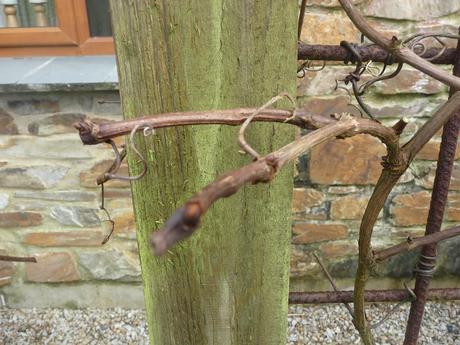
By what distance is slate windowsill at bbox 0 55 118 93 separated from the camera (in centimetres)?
172

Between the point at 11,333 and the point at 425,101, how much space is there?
1993 millimetres

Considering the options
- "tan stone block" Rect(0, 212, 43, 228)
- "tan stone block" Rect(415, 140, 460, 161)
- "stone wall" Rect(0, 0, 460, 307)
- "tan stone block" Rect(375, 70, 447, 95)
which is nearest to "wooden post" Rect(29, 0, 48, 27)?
"stone wall" Rect(0, 0, 460, 307)

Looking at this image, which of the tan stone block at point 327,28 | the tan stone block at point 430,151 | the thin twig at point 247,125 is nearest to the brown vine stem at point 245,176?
the thin twig at point 247,125

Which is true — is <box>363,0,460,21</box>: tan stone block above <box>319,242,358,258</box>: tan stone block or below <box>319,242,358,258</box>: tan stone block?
above

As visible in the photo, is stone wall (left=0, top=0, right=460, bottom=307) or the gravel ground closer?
stone wall (left=0, top=0, right=460, bottom=307)

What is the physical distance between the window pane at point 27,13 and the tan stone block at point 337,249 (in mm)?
1479

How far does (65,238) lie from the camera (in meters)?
2.04

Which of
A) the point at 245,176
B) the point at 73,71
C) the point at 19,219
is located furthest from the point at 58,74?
the point at 245,176

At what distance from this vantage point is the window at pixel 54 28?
191 centimetres

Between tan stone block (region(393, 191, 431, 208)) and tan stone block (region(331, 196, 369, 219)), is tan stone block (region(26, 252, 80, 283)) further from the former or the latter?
tan stone block (region(393, 191, 431, 208))

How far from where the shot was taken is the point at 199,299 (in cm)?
66

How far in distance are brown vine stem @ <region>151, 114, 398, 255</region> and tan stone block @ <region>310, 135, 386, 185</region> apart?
1.24 meters

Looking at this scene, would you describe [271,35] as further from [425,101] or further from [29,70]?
[29,70]

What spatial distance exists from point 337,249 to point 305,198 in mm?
298
